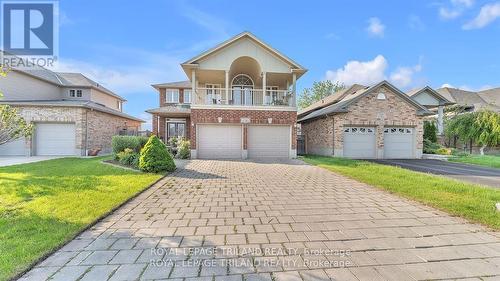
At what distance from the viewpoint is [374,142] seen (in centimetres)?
1741

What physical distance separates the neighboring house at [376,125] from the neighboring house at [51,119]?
650 inches

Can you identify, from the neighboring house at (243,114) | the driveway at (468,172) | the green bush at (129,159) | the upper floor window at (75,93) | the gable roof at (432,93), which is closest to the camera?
the driveway at (468,172)

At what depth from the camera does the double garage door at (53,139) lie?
650 inches

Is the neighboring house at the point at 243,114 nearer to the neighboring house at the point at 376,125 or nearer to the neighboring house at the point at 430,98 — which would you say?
the neighboring house at the point at 376,125

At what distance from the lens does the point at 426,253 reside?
3293mm

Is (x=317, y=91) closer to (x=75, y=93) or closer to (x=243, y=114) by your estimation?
(x=243, y=114)

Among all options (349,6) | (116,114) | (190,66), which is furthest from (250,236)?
(116,114)

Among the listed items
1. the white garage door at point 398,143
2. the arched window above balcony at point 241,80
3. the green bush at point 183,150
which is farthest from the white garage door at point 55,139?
the white garage door at point 398,143

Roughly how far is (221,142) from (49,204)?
11.0 metres

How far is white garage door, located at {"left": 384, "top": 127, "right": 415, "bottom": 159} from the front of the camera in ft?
57.9

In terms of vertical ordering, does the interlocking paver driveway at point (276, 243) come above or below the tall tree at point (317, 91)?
below

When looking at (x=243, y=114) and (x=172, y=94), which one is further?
(x=172, y=94)

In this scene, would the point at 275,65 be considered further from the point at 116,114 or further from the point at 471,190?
the point at 116,114

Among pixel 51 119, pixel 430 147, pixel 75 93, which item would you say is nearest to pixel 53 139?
pixel 51 119
